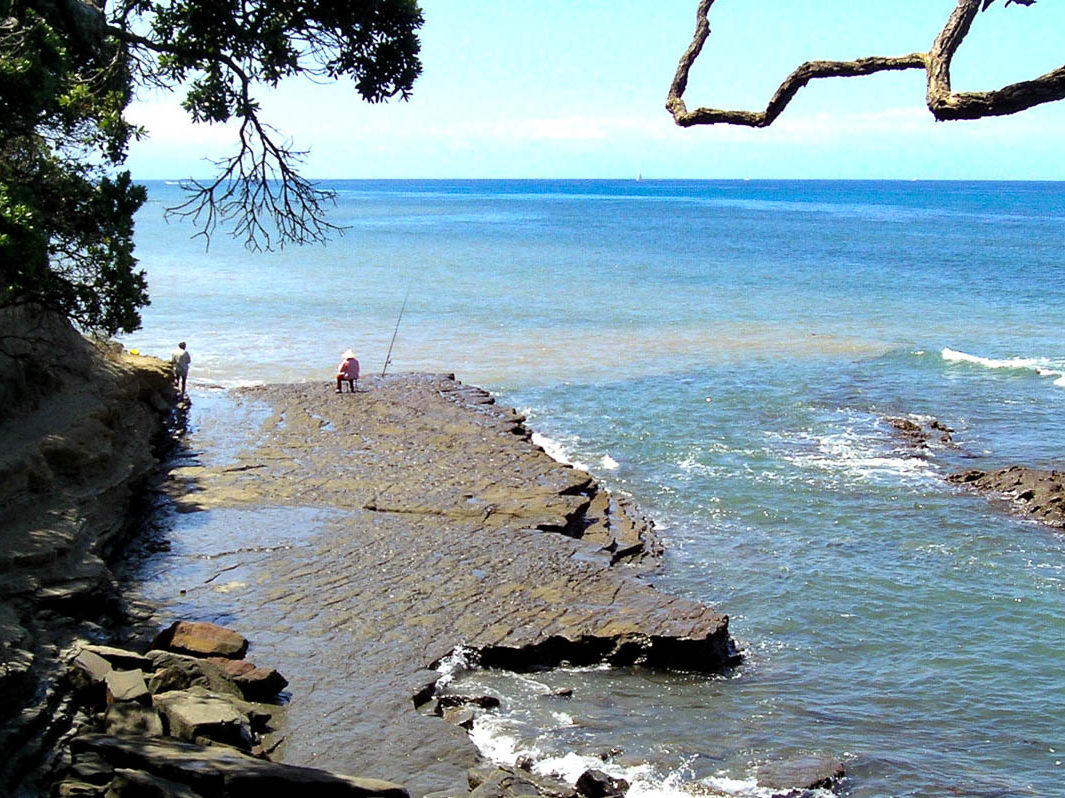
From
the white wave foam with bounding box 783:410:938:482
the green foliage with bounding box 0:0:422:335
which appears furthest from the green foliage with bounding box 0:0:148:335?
the white wave foam with bounding box 783:410:938:482

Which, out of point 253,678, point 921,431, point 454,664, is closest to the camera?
point 253,678

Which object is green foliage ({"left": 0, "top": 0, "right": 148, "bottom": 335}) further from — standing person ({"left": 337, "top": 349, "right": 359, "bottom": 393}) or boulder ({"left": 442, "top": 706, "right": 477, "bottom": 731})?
standing person ({"left": 337, "top": 349, "right": 359, "bottom": 393})

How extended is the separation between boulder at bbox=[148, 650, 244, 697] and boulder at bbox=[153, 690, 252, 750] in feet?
0.95

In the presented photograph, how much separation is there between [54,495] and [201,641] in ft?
12.9

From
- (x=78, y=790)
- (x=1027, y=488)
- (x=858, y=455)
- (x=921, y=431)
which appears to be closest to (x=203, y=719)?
(x=78, y=790)

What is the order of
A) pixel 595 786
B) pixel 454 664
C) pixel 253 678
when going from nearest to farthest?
pixel 595 786
pixel 253 678
pixel 454 664

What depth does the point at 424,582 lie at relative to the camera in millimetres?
14289

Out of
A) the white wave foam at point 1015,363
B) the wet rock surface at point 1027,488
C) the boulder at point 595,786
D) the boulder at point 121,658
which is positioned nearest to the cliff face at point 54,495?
the boulder at point 121,658

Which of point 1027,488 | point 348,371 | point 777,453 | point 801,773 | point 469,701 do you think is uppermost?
point 348,371

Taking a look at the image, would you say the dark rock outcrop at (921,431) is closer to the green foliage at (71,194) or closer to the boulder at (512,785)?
the boulder at (512,785)

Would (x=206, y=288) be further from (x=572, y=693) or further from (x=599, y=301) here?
(x=572, y=693)

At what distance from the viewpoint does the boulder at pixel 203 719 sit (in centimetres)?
927

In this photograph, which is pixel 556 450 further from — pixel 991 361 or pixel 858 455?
pixel 991 361

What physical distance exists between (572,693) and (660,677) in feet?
4.04
